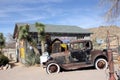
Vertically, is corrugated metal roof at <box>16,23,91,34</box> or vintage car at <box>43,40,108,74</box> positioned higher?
corrugated metal roof at <box>16,23,91,34</box>

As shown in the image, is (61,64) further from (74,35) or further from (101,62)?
(74,35)

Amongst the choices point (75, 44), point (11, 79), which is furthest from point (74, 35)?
point (11, 79)

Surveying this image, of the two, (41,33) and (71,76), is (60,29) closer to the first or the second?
(41,33)

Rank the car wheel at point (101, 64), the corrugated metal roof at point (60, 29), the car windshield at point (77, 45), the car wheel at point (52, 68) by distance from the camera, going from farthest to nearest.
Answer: the corrugated metal roof at point (60, 29) < the car windshield at point (77, 45) < the car wheel at point (52, 68) < the car wheel at point (101, 64)

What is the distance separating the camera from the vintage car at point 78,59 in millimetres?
19656

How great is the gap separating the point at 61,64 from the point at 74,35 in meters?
14.9

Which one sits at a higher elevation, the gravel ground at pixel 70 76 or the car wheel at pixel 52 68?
the car wheel at pixel 52 68

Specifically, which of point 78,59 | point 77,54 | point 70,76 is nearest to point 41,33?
point 77,54

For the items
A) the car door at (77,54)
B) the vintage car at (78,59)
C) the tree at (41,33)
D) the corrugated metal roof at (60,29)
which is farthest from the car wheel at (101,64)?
the corrugated metal roof at (60,29)

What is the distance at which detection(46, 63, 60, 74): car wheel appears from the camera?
19.7 metres

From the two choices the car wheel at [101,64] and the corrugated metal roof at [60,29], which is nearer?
the car wheel at [101,64]

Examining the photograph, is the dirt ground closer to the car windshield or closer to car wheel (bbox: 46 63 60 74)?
car wheel (bbox: 46 63 60 74)

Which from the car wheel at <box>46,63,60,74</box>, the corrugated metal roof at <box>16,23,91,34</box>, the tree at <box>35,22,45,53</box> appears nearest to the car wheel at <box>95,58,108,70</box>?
the car wheel at <box>46,63,60,74</box>

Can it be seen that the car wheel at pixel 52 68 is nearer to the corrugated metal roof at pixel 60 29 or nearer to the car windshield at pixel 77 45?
the car windshield at pixel 77 45
